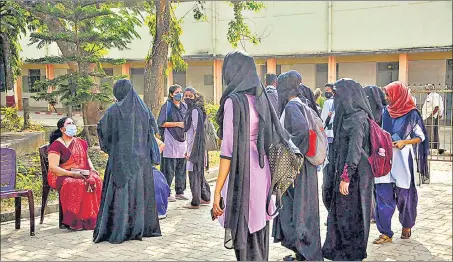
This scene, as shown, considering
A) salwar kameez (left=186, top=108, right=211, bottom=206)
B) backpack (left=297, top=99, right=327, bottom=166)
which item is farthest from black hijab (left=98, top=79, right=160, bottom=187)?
backpack (left=297, top=99, right=327, bottom=166)

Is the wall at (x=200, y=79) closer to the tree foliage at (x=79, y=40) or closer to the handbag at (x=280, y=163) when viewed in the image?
the tree foliage at (x=79, y=40)

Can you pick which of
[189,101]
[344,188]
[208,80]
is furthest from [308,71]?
[344,188]

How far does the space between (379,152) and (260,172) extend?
1602 millimetres

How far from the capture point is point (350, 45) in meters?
20.9

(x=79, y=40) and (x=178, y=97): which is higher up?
(x=79, y=40)

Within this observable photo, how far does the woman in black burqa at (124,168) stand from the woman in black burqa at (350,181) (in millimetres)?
2173

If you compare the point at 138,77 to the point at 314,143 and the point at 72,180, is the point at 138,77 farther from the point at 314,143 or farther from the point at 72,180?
the point at 314,143

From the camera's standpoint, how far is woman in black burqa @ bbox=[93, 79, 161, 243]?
5.81m

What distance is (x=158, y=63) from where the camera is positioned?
12305 millimetres

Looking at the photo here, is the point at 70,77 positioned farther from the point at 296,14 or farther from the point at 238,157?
the point at 296,14

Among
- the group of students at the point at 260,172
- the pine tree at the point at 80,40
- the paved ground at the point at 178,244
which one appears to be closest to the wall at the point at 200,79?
the pine tree at the point at 80,40

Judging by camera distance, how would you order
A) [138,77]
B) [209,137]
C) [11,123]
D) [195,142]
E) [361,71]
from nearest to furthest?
[195,142], [209,137], [11,123], [361,71], [138,77]

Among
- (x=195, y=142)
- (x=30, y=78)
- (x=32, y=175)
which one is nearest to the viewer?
(x=195, y=142)

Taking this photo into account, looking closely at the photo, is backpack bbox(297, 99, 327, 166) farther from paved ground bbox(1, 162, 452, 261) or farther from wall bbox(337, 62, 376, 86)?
wall bbox(337, 62, 376, 86)
